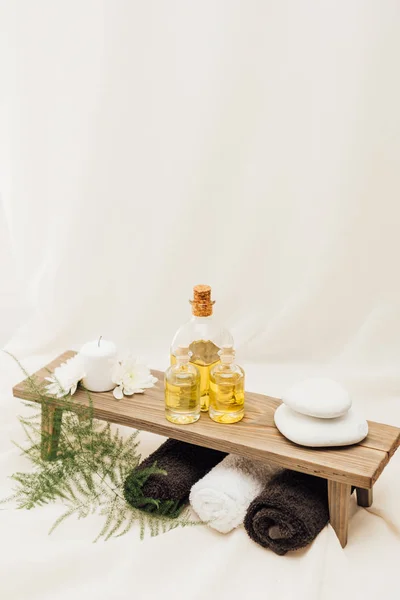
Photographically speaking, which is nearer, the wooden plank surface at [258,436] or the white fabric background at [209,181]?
the wooden plank surface at [258,436]

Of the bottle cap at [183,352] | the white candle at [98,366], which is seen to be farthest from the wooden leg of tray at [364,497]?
the white candle at [98,366]

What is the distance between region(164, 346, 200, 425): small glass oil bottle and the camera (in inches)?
63.6

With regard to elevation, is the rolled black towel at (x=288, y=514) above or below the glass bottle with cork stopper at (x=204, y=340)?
below

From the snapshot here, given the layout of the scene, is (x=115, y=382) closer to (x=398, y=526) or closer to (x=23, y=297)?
(x=398, y=526)

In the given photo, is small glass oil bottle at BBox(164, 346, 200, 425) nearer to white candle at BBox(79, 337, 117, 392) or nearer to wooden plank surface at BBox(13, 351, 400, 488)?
wooden plank surface at BBox(13, 351, 400, 488)

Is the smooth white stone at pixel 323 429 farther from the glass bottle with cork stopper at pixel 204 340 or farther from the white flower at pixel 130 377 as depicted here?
the white flower at pixel 130 377

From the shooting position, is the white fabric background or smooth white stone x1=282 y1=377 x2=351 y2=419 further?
the white fabric background

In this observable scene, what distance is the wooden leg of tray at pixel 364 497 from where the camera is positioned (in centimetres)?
166

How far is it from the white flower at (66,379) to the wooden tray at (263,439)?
3 centimetres

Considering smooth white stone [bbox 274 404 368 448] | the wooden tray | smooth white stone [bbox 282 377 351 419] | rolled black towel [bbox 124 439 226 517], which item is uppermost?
smooth white stone [bbox 282 377 351 419]

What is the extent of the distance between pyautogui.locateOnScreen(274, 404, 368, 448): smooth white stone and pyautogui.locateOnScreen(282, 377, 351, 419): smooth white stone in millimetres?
21

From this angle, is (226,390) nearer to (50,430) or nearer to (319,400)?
(319,400)

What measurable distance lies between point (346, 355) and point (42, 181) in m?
1.07

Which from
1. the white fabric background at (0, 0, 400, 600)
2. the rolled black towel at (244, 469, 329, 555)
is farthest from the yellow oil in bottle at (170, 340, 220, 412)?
the white fabric background at (0, 0, 400, 600)
